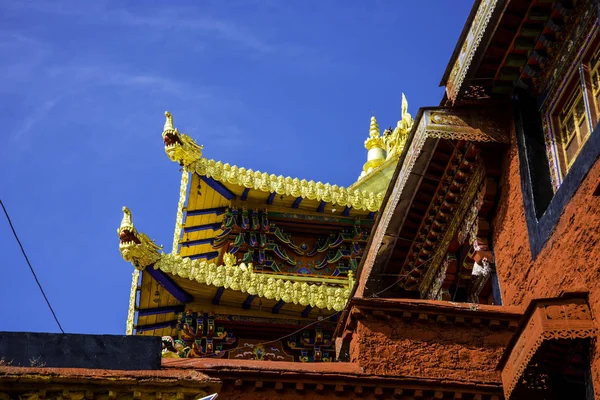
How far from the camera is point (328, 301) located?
72.4 ft

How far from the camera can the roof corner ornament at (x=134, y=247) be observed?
20.9 meters

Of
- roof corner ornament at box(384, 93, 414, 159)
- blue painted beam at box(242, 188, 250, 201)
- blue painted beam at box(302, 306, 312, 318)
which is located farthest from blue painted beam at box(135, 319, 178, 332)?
roof corner ornament at box(384, 93, 414, 159)

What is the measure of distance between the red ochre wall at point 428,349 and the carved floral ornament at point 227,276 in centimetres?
847

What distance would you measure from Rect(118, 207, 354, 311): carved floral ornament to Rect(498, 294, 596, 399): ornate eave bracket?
33.2 feet

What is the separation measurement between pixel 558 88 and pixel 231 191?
1166 cm

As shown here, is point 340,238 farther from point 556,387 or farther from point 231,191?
point 556,387

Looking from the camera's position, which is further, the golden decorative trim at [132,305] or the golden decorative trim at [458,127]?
the golden decorative trim at [132,305]

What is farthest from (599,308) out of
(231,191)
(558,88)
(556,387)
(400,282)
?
(231,191)

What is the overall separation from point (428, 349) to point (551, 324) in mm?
2091

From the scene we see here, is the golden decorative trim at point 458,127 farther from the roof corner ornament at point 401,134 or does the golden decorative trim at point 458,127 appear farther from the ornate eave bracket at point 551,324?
the roof corner ornament at point 401,134

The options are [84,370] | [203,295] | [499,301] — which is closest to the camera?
[84,370]

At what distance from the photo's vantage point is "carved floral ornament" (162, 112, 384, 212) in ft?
75.9

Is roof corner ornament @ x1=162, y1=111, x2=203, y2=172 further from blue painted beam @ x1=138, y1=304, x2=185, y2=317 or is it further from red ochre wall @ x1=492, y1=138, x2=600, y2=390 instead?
red ochre wall @ x1=492, y1=138, x2=600, y2=390

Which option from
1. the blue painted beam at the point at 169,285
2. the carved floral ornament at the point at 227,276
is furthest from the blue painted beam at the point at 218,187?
the blue painted beam at the point at 169,285
